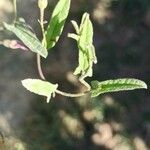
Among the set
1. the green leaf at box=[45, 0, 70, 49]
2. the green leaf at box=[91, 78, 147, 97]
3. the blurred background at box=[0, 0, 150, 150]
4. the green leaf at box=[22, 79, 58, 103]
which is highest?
the green leaf at box=[45, 0, 70, 49]

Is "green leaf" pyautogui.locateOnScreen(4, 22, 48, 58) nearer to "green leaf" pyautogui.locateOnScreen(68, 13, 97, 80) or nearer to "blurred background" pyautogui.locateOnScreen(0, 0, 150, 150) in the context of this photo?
"green leaf" pyautogui.locateOnScreen(68, 13, 97, 80)

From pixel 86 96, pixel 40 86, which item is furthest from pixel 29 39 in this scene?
pixel 86 96

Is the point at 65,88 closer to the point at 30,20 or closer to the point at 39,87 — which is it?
the point at 30,20

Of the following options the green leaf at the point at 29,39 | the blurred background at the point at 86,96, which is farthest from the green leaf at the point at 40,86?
the blurred background at the point at 86,96

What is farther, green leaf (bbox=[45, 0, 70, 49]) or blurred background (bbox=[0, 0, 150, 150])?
blurred background (bbox=[0, 0, 150, 150])

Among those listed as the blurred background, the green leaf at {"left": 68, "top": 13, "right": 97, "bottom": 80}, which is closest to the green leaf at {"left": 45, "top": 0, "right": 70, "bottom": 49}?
the green leaf at {"left": 68, "top": 13, "right": 97, "bottom": 80}

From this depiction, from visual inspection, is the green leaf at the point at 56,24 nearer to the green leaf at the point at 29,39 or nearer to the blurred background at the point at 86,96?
the green leaf at the point at 29,39
